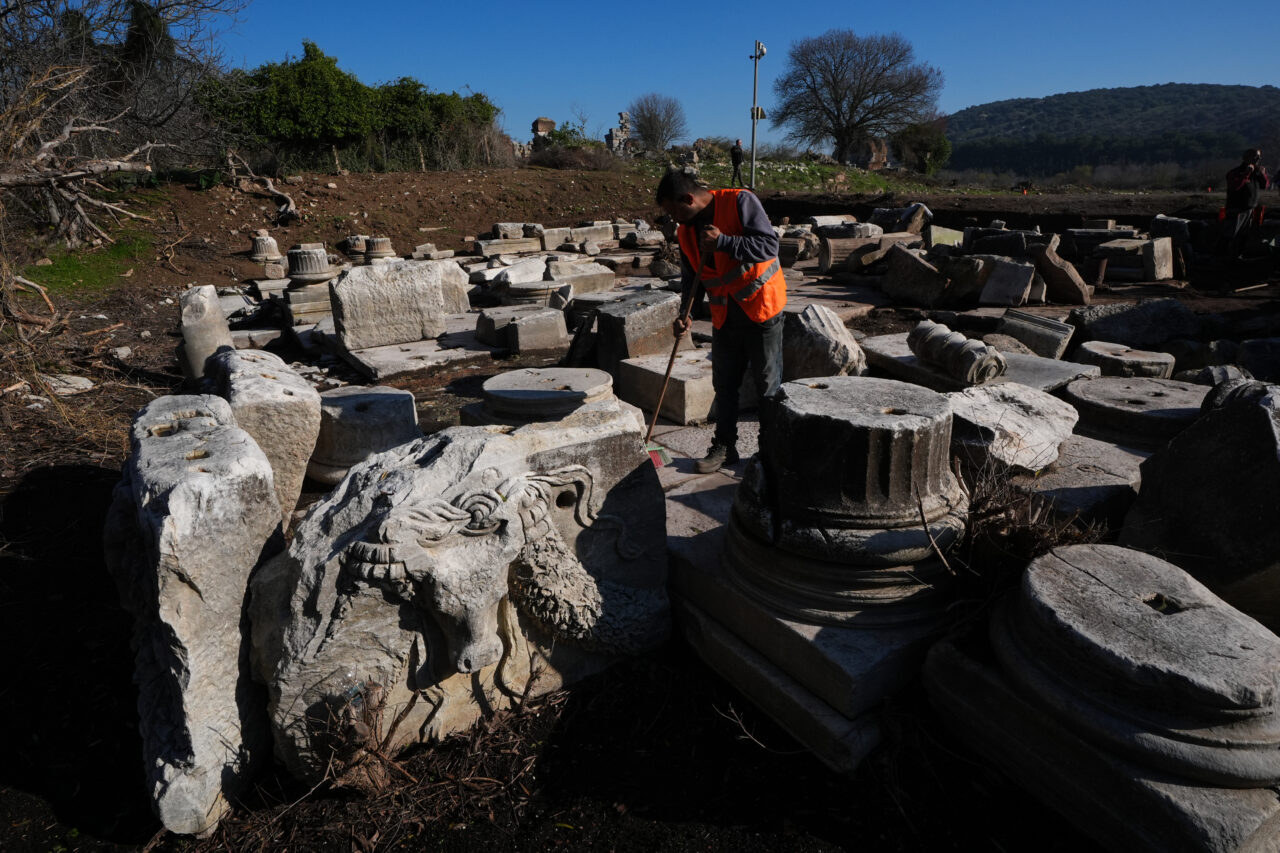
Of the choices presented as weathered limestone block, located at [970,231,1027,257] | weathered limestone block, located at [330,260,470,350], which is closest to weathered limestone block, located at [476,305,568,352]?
weathered limestone block, located at [330,260,470,350]

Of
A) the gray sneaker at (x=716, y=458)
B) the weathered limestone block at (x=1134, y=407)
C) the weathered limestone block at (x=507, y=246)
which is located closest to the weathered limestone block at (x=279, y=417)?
the gray sneaker at (x=716, y=458)

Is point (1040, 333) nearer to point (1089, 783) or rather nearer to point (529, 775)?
point (1089, 783)

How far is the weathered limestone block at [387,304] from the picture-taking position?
7785 millimetres

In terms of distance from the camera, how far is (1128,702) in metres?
2.02

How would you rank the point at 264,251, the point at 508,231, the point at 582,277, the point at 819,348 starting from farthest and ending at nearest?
the point at 508,231 < the point at 264,251 < the point at 582,277 < the point at 819,348

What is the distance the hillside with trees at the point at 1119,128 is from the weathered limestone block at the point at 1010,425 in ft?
155

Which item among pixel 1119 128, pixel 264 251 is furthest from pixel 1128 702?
pixel 1119 128

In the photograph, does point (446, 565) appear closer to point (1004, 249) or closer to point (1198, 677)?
point (1198, 677)

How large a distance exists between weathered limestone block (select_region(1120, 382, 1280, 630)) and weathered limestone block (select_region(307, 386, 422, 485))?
3.79 m

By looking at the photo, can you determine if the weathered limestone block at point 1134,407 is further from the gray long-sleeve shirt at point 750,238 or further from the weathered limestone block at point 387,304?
the weathered limestone block at point 387,304

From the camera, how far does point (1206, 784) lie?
1.91m

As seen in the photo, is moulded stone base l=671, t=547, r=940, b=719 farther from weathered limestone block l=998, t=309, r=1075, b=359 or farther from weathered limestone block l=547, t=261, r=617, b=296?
weathered limestone block l=547, t=261, r=617, b=296

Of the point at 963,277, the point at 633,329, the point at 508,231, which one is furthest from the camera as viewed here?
the point at 508,231

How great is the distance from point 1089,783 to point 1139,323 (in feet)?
22.1
